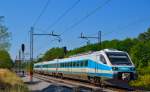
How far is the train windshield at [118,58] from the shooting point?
3441 centimetres

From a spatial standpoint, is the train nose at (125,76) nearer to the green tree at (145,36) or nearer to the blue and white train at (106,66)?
the blue and white train at (106,66)

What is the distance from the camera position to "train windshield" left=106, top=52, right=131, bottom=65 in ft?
113

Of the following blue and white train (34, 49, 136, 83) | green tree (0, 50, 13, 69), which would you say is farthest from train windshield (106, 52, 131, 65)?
green tree (0, 50, 13, 69)

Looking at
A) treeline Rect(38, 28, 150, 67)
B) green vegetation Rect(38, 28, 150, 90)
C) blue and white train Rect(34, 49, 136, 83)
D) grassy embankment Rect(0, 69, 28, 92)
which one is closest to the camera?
grassy embankment Rect(0, 69, 28, 92)

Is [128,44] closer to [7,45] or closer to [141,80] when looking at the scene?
[7,45]

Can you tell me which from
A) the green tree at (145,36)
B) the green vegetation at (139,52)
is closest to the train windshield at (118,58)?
the green vegetation at (139,52)

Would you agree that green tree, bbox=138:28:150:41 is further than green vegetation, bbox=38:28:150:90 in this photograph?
Yes

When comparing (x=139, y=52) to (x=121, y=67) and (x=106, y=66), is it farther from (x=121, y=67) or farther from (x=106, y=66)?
(x=121, y=67)

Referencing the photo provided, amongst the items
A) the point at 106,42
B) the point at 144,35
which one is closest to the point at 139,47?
the point at 144,35

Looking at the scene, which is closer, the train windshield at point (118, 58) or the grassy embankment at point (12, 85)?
the grassy embankment at point (12, 85)

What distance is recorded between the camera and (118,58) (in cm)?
3488

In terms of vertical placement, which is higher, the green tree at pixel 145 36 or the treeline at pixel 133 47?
the green tree at pixel 145 36

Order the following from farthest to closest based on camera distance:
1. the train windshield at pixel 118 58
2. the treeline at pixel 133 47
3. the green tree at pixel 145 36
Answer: the green tree at pixel 145 36, the treeline at pixel 133 47, the train windshield at pixel 118 58

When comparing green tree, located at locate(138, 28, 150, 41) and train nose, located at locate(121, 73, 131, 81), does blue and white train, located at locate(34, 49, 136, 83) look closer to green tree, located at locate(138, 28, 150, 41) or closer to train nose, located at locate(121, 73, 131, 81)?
train nose, located at locate(121, 73, 131, 81)
